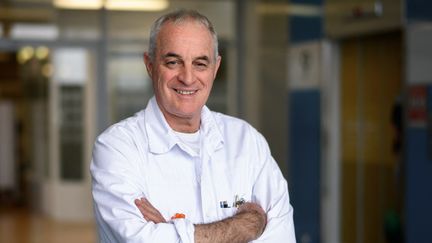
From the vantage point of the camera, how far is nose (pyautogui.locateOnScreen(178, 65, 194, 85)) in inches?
96.9

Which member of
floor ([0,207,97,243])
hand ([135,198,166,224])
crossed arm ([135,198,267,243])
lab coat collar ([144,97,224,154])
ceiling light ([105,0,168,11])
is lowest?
floor ([0,207,97,243])

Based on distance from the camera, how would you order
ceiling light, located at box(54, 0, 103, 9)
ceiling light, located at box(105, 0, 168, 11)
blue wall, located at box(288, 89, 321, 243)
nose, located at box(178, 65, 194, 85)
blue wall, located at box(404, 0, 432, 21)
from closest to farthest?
nose, located at box(178, 65, 194, 85)
blue wall, located at box(404, 0, 432, 21)
blue wall, located at box(288, 89, 321, 243)
ceiling light, located at box(54, 0, 103, 9)
ceiling light, located at box(105, 0, 168, 11)

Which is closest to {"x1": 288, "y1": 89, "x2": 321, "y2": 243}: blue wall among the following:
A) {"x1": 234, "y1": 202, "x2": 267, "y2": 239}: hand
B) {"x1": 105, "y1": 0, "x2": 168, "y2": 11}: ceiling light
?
{"x1": 105, "y1": 0, "x2": 168, "y2": 11}: ceiling light

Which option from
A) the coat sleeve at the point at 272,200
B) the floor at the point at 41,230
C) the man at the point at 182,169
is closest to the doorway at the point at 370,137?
the floor at the point at 41,230

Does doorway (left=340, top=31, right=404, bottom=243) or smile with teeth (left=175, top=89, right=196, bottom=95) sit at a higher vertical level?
smile with teeth (left=175, top=89, right=196, bottom=95)

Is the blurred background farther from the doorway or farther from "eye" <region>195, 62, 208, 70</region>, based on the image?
"eye" <region>195, 62, 208, 70</region>

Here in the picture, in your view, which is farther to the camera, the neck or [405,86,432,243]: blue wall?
[405,86,432,243]: blue wall

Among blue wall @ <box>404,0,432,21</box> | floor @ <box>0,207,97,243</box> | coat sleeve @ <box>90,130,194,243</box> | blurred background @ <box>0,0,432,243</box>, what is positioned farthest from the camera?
floor @ <box>0,207,97,243</box>

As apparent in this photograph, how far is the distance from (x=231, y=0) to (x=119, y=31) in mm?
1450

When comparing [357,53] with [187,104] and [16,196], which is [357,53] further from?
[16,196]

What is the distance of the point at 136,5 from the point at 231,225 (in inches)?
258

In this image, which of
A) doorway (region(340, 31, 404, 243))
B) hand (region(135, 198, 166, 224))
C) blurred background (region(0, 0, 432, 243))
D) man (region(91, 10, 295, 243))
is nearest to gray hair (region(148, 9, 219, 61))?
man (region(91, 10, 295, 243))

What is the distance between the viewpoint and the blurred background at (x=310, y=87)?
6.21m

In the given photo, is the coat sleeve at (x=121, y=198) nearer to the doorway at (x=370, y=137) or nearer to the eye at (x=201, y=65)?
the eye at (x=201, y=65)
